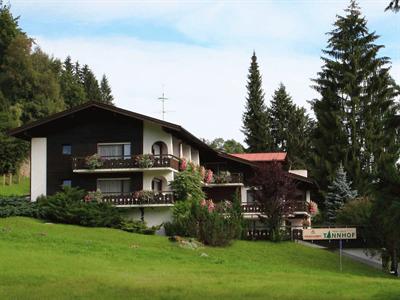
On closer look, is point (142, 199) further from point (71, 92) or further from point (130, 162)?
point (71, 92)

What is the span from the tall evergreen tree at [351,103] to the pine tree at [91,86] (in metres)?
60.6

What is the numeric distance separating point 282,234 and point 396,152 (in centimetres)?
2203

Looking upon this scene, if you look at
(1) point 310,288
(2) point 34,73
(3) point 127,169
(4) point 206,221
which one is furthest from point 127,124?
(2) point 34,73

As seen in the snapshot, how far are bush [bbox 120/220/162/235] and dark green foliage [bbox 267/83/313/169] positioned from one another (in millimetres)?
40478

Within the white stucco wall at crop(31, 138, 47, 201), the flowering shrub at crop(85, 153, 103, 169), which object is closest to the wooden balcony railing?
the flowering shrub at crop(85, 153, 103, 169)

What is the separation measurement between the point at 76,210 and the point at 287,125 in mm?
46359

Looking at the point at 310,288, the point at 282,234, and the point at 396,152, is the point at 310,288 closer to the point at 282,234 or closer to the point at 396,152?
the point at 282,234

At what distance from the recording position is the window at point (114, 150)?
1807 inches

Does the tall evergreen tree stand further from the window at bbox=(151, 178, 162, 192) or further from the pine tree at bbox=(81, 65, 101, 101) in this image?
the pine tree at bbox=(81, 65, 101, 101)

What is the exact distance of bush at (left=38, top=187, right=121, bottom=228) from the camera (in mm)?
40350

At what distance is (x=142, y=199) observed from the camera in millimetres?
43656

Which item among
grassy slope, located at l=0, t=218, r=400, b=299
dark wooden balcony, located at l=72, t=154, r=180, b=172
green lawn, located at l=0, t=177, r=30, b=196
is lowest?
grassy slope, located at l=0, t=218, r=400, b=299

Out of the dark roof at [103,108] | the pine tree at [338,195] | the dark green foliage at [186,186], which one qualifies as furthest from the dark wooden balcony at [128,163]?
the pine tree at [338,195]

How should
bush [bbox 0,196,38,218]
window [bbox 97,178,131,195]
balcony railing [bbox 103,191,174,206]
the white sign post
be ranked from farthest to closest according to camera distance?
window [bbox 97,178,131,195], balcony railing [bbox 103,191,174,206], bush [bbox 0,196,38,218], the white sign post
